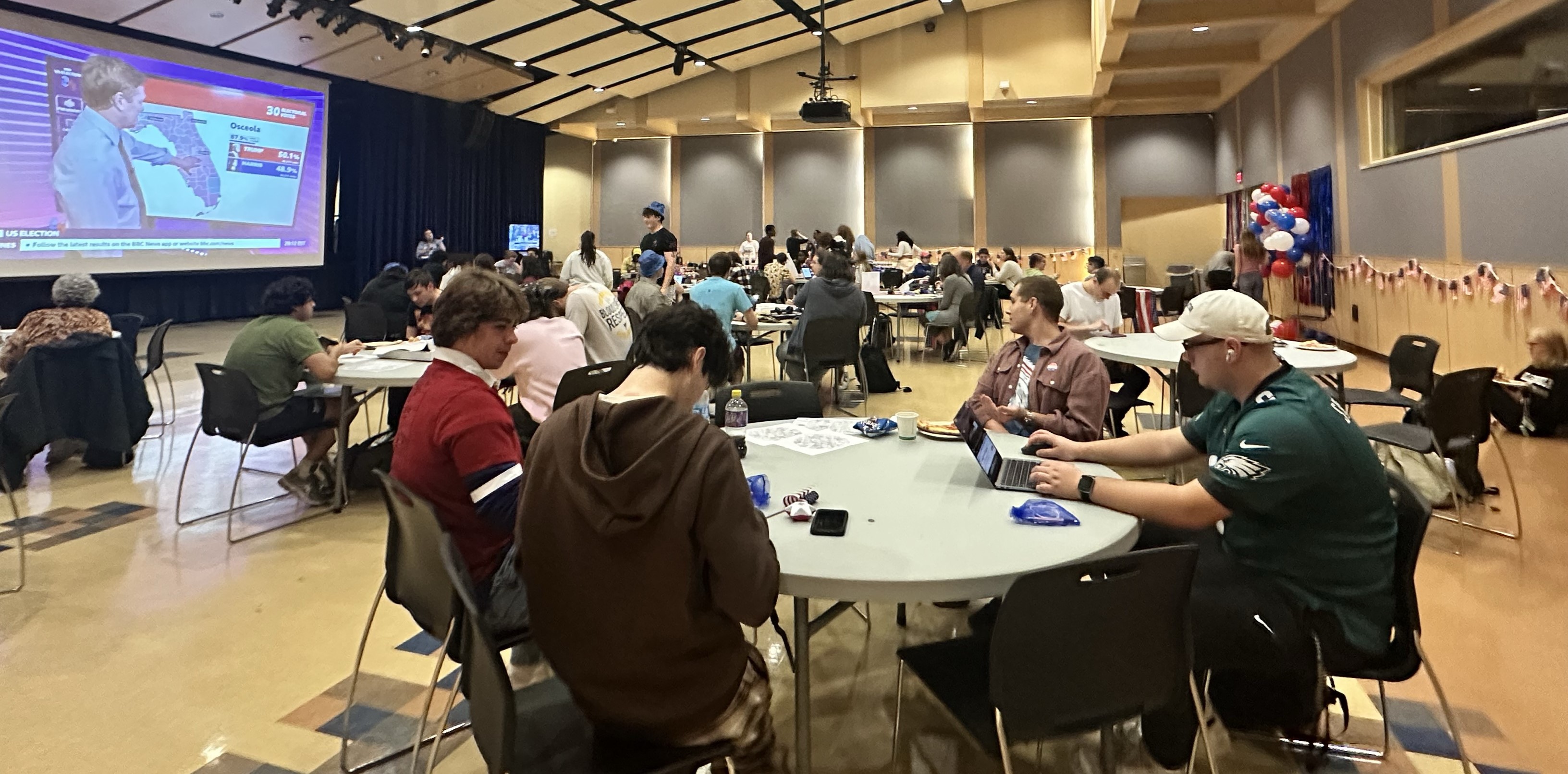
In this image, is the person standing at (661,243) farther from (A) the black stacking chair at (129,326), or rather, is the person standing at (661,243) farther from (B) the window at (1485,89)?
(B) the window at (1485,89)

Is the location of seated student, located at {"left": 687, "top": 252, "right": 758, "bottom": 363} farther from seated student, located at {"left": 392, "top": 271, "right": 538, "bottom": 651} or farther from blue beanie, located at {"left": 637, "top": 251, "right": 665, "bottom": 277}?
seated student, located at {"left": 392, "top": 271, "right": 538, "bottom": 651}

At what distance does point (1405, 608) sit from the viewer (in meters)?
1.80

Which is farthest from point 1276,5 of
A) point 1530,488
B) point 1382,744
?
point 1382,744

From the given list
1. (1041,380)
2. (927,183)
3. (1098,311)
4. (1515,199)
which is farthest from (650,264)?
(927,183)

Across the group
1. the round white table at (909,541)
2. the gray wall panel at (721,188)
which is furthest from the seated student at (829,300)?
the gray wall panel at (721,188)

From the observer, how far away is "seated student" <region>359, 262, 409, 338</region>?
654 centimetres

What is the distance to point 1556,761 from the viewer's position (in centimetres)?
213

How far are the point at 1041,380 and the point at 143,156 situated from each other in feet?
34.4

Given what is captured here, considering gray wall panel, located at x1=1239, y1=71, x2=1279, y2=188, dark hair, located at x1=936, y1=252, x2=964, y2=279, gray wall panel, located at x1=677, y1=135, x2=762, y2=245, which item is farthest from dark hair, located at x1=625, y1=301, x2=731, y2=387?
gray wall panel, located at x1=677, y1=135, x2=762, y2=245

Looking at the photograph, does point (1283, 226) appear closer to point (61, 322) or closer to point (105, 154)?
point (61, 322)

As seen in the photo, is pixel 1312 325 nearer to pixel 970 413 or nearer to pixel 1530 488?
pixel 1530 488

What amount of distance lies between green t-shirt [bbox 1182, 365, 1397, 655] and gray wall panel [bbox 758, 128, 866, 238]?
1521 centimetres

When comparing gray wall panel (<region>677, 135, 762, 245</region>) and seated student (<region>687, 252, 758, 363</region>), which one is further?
gray wall panel (<region>677, 135, 762, 245</region>)

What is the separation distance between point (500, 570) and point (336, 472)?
289 cm
